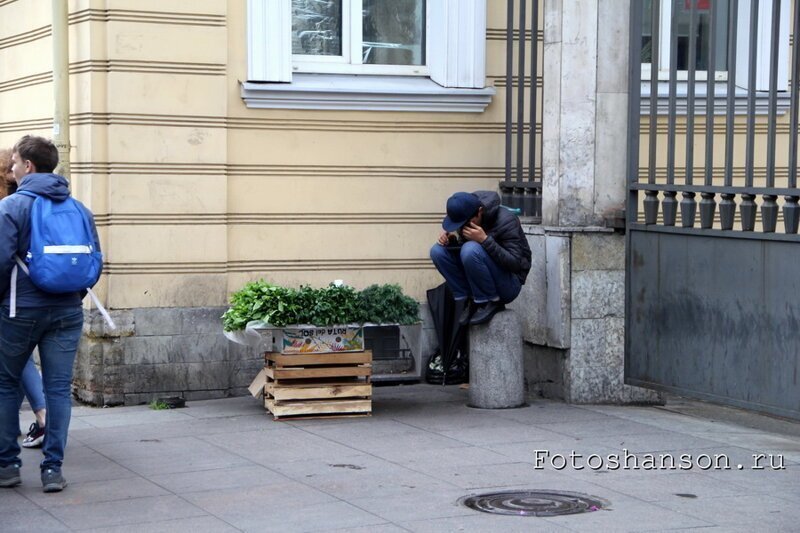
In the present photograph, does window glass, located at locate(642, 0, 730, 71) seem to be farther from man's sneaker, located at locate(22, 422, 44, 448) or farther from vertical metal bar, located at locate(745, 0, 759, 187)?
man's sneaker, located at locate(22, 422, 44, 448)

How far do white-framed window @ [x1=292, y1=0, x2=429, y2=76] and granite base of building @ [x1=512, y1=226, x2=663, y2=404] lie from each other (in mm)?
2120

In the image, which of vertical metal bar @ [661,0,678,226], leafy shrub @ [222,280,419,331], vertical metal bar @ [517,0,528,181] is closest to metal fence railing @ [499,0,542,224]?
vertical metal bar @ [517,0,528,181]

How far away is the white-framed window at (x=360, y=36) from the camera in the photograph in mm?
10914

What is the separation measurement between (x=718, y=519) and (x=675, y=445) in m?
1.98

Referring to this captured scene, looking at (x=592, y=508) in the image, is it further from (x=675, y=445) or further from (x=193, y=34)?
(x=193, y=34)

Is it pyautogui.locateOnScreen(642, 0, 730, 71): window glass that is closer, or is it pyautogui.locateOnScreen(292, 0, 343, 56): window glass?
pyautogui.locateOnScreen(292, 0, 343, 56): window glass

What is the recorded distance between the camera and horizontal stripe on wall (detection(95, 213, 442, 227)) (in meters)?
10.1

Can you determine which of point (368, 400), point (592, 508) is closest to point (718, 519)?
A: point (592, 508)

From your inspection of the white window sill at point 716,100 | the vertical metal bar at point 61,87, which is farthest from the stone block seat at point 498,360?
the vertical metal bar at point 61,87

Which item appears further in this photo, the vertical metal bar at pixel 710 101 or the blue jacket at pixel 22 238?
the vertical metal bar at pixel 710 101

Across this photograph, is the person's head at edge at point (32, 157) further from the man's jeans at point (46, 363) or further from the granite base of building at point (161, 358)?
the granite base of building at point (161, 358)

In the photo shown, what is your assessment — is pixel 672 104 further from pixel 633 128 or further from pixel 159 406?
pixel 159 406

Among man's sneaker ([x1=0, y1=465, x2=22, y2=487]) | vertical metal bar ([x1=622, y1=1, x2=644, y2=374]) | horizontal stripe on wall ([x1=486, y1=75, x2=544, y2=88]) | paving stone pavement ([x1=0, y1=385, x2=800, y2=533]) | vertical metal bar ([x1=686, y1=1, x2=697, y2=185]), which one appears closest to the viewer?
paving stone pavement ([x1=0, y1=385, x2=800, y2=533])

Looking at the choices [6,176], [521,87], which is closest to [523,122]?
[521,87]
